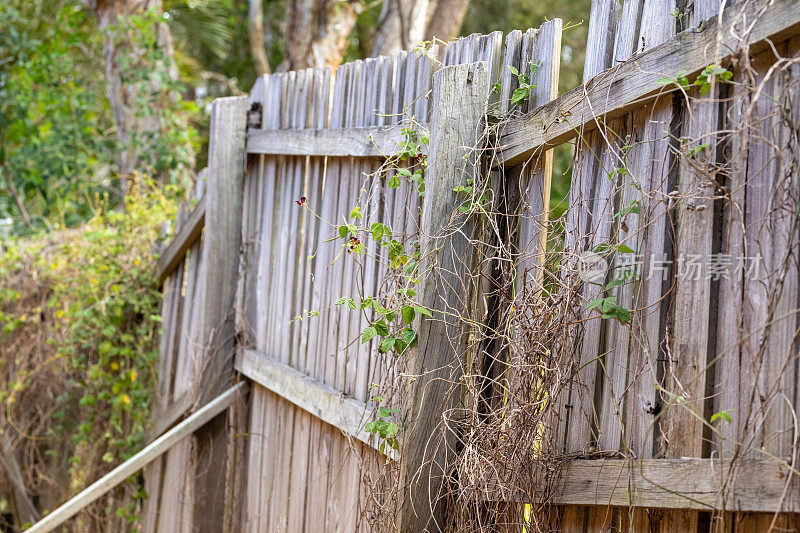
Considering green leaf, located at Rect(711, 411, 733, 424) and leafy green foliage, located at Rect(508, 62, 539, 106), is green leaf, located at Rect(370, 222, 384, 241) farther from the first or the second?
green leaf, located at Rect(711, 411, 733, 424)

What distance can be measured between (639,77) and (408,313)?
0.93m

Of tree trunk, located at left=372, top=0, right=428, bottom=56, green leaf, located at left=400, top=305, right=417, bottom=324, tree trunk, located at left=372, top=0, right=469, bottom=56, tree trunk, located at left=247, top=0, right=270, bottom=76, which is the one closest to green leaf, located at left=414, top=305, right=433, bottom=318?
green leaf, located at left=400, top=305, right=417, bottom=324

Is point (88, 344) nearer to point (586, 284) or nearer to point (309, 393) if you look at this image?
point (309, 393)

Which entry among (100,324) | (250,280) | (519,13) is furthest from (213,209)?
(519,13)

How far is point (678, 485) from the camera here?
1.70m

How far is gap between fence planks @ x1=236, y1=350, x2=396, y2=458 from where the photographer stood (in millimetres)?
2756

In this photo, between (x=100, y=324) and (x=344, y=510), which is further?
(x=100, y=324)

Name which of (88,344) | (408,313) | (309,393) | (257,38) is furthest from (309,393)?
(257,38)

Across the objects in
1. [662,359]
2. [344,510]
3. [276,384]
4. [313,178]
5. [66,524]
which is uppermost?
[313,178]

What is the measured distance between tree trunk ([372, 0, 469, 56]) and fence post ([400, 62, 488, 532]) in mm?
5405

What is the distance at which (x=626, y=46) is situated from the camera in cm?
193

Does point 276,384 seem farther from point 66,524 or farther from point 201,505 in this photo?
point 66,524

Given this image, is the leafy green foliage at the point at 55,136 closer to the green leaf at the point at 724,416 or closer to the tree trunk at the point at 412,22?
the tree trunk at the point at 412,22

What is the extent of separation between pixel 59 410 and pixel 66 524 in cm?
73
